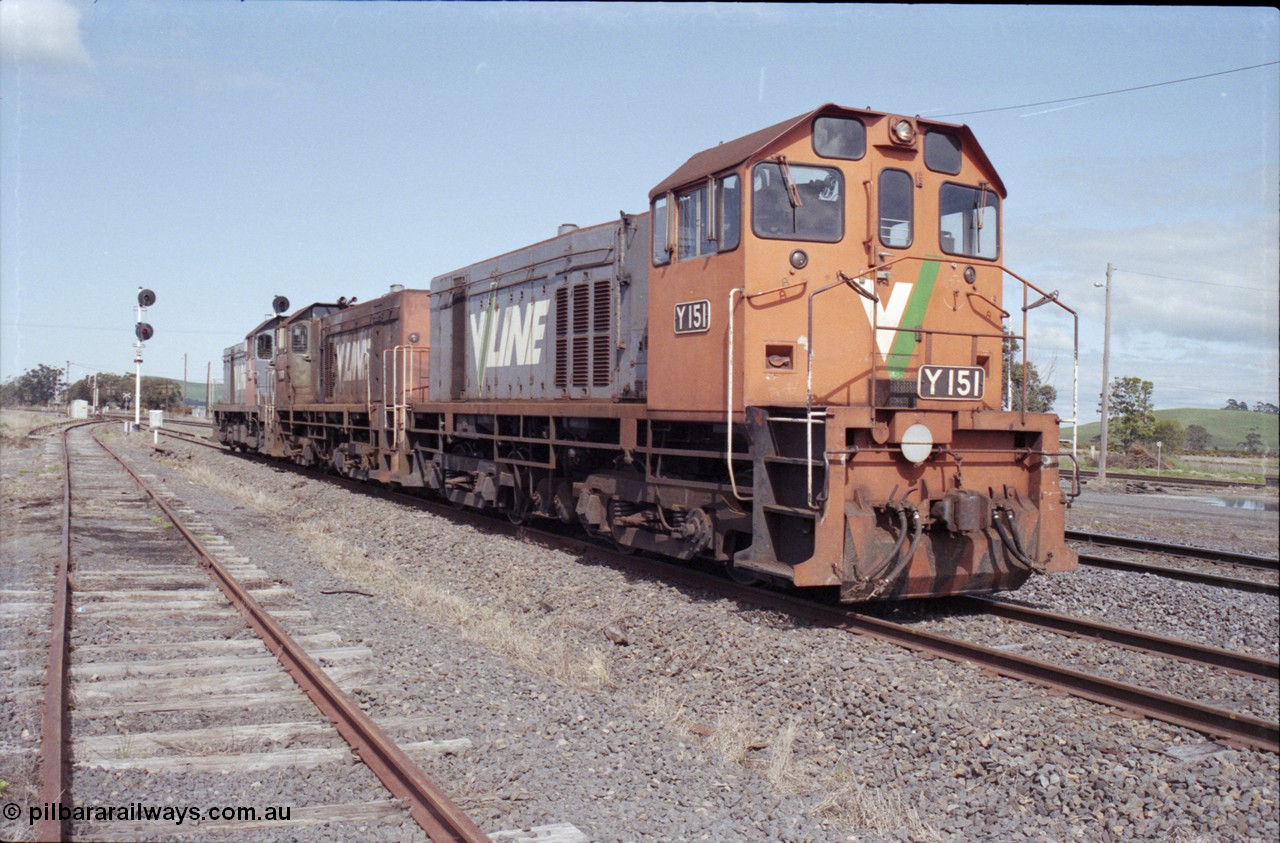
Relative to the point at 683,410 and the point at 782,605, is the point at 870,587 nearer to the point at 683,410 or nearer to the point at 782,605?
the point at 782,605

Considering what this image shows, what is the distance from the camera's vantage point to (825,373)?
7.73m

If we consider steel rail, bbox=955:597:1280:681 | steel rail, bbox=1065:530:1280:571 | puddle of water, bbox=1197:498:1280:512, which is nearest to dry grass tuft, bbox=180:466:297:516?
steel rail, bbox=955:597:1280:681

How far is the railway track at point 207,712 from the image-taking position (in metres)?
3.88

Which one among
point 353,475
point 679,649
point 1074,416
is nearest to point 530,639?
point 679,649

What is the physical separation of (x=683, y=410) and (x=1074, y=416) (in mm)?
3242

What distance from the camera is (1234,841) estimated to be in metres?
4.08

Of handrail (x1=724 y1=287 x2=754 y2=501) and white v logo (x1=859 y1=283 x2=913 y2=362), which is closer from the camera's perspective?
handrail (x1=724 y1=287 x2=754 y2=501)

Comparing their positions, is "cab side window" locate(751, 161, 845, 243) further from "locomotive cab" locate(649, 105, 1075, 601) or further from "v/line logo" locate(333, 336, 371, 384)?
"v/line logo" locate(333, 336, 371, 384)

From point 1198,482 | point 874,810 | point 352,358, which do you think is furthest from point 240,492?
point 1198,482

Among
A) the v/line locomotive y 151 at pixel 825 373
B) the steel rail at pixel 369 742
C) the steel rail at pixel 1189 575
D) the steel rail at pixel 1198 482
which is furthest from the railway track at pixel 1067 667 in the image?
the steel rail at pixel 1198 482

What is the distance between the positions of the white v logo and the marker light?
928 mm

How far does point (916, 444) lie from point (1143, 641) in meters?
2.06

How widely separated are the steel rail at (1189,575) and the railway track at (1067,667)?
252 centimetres

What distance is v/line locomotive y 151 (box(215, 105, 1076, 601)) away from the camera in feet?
23.2
